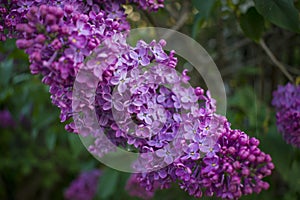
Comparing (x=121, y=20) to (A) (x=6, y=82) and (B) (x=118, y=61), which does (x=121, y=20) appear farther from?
(A) (x=6, y=82)

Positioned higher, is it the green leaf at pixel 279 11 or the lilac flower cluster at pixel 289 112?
the green leaf at pixel 279 11

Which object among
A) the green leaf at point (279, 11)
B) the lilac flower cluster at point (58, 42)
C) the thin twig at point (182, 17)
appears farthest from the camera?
the thin twig at point (182, 17)

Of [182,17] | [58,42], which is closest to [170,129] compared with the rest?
[58,42]

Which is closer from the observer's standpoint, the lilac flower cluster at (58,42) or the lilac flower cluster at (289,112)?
the lilac flower cluster at (58,42)

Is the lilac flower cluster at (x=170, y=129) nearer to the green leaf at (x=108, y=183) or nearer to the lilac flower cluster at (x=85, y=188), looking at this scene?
the green leaf at (x=108, y=183)

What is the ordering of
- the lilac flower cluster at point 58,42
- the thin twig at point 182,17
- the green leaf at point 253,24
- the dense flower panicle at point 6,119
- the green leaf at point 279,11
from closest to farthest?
the lilac flower cluster at point 58,42
the green leaf at point 279,11
the green leaf at point 253,24
the thin twig at point 182,17
the dense flower panicle at point 6,119

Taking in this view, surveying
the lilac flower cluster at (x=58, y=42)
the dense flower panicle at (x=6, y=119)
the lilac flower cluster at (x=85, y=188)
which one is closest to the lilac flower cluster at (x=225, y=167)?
the lilac flower cluster at (x=58, y=42)

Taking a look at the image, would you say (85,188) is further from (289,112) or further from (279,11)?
(279,11)
